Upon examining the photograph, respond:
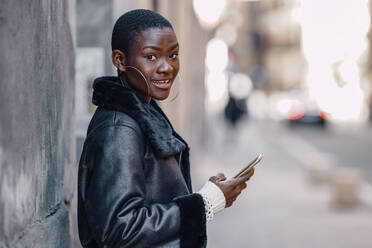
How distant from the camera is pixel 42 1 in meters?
2.61

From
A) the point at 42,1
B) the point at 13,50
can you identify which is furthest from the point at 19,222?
the point at 42,1

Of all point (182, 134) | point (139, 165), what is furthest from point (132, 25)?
point (182, 134)

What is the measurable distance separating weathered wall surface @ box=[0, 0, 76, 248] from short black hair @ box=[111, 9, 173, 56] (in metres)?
0.32

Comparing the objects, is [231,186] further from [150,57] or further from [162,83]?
[150,57]

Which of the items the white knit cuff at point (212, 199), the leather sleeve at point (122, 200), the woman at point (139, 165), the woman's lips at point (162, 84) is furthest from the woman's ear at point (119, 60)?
the white knit cuff at point (212, 199)

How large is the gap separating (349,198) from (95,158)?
843 cm

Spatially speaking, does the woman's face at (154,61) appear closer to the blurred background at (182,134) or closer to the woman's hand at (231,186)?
the blurred background at (182,134)

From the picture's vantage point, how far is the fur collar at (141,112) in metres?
2.32

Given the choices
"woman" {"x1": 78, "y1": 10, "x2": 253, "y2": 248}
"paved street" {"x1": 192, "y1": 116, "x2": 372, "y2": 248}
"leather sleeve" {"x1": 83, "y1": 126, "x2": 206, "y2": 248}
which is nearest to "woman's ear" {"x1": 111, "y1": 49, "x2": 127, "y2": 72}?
"woman" {"x1": 78, "y1": 10, "x2": 253, "y2": 248}

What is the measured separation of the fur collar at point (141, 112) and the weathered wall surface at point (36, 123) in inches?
10.0

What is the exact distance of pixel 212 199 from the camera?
7.97 feet

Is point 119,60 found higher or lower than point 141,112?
higher

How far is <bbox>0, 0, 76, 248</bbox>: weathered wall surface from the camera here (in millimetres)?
2096

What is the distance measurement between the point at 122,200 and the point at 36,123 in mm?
515
